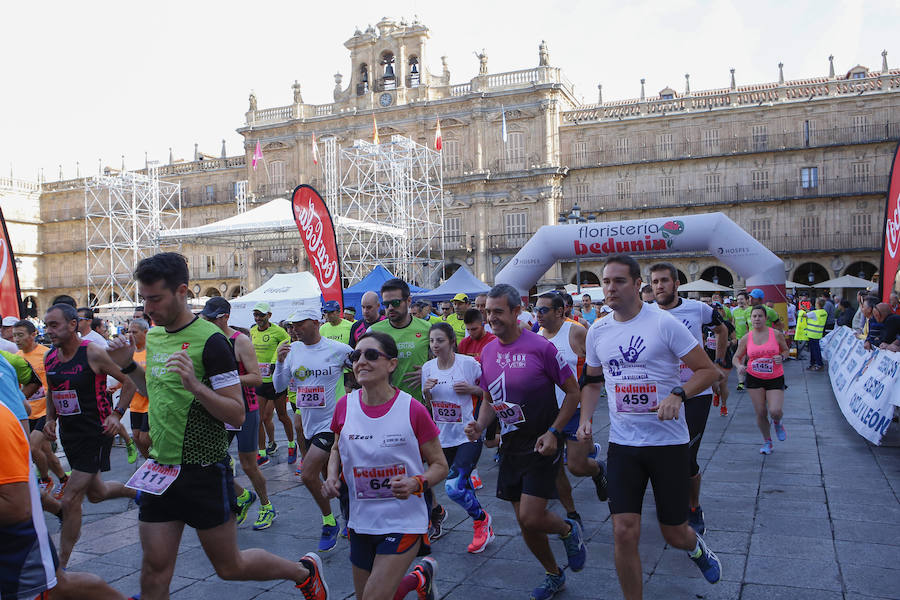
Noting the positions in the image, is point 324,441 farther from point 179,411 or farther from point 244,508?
point 179,411

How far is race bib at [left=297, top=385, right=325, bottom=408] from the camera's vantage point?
5438 millimetres

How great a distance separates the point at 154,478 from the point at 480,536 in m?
2.39

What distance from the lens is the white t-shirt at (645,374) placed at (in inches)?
143

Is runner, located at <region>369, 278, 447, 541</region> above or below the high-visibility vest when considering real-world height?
above

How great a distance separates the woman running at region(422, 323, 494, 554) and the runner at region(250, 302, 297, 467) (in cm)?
320

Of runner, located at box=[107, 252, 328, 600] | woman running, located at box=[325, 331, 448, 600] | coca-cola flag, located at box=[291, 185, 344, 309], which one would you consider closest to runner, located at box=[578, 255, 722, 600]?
woman running, located at box=[325, 331, 448, 600]

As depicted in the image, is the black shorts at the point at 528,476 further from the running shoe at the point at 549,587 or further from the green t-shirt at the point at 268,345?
the green t-shirt at the point at 268,345

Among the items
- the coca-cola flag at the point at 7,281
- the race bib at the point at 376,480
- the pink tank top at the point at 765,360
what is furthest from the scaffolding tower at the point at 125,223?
the race bib at the point at 376,480

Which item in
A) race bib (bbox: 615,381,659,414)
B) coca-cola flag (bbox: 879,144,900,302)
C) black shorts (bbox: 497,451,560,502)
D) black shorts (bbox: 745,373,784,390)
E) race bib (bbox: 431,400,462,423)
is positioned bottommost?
black shorts (bbox: 745,373,784,390)

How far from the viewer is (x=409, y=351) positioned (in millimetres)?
5781

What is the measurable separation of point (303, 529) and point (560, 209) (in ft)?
103

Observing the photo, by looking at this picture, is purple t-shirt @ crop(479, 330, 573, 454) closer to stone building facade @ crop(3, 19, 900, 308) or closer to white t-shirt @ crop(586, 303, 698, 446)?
white t-shirt @ crop(586, 303, 698, 446)

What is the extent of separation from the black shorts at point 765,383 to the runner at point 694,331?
2045 mm

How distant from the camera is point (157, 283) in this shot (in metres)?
3.21
